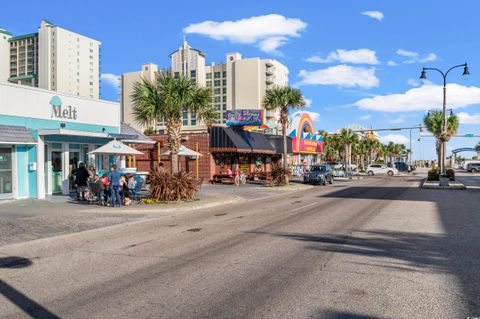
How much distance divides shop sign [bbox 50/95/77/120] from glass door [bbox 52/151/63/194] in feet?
6.10

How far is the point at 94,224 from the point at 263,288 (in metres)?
8.32

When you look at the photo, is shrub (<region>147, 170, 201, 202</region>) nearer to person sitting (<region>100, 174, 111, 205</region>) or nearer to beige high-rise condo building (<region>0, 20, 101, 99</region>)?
person sitting (<region>100, 174, 111, 205</region>)

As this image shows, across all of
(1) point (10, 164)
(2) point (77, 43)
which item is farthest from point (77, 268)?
(2) point (77, 43)

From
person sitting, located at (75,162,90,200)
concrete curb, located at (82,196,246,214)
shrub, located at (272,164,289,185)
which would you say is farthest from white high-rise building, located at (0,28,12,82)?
concrete curb, located at (82,196,246,214)

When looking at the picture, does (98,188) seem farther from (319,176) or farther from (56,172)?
(319,176)

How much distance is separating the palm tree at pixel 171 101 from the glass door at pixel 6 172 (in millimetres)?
5865

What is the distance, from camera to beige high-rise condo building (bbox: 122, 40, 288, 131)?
125 meters

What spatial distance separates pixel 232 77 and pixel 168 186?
11500 cm

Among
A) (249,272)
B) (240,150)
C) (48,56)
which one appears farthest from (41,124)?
(48,56)

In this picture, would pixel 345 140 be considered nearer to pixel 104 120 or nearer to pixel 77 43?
pixel 104 120

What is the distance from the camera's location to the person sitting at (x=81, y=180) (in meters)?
18.6

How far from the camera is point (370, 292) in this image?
18.6 feet

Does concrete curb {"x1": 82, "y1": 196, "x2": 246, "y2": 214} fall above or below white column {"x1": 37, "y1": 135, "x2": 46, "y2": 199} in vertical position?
below

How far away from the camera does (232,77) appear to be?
130 m
